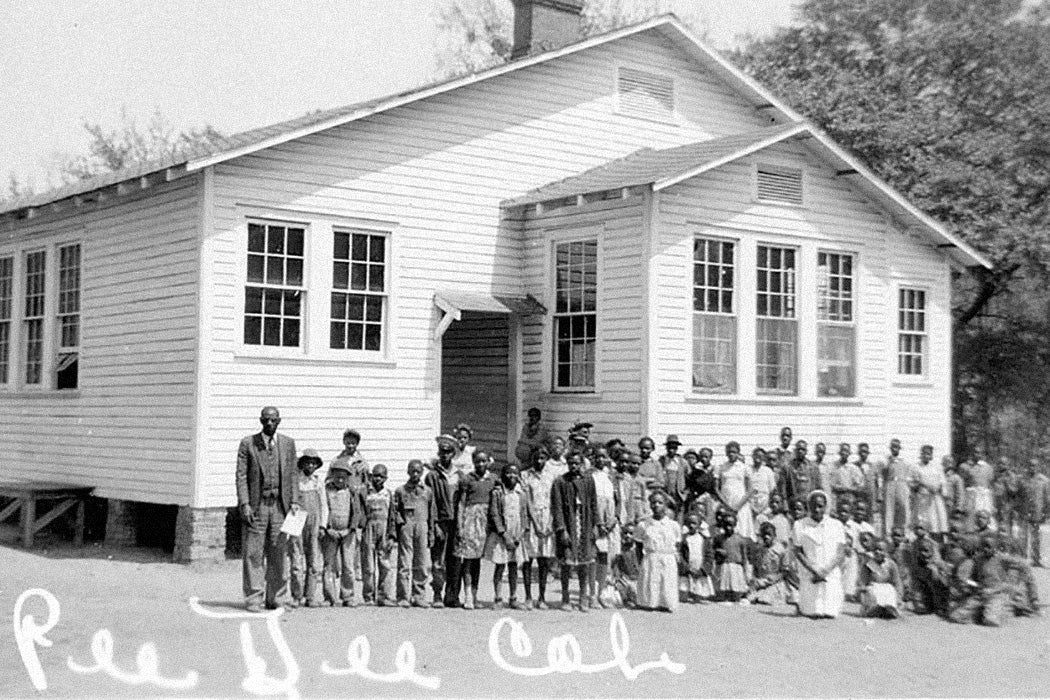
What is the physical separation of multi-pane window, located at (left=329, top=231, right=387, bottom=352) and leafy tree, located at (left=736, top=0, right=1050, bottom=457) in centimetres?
1353

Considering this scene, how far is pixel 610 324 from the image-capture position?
1712cm

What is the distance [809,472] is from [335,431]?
5.89m

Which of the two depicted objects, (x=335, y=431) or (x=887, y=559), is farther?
(x=335, y=431)

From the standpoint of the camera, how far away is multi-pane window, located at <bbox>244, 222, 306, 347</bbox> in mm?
15906

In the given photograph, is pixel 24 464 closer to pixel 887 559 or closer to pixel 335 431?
pixel 335 431

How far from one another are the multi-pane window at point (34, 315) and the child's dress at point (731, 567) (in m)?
10.3

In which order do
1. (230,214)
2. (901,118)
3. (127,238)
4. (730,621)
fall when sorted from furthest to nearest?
1. (901,118)
2. (127,238)
3. (230,214)
4. (730,621)

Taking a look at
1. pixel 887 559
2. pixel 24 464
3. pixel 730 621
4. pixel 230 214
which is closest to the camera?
pixel 730 621

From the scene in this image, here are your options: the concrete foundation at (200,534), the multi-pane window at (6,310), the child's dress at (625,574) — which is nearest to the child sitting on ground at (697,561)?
the child's dress at (625,574)

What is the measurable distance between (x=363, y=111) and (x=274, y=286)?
2557 millimetres

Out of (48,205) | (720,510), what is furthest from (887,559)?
(48,205)

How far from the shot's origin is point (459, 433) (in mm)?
14352

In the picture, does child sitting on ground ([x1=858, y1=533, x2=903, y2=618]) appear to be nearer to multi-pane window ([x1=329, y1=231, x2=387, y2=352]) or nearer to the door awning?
the door awning

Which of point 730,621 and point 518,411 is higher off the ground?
point 518,411
